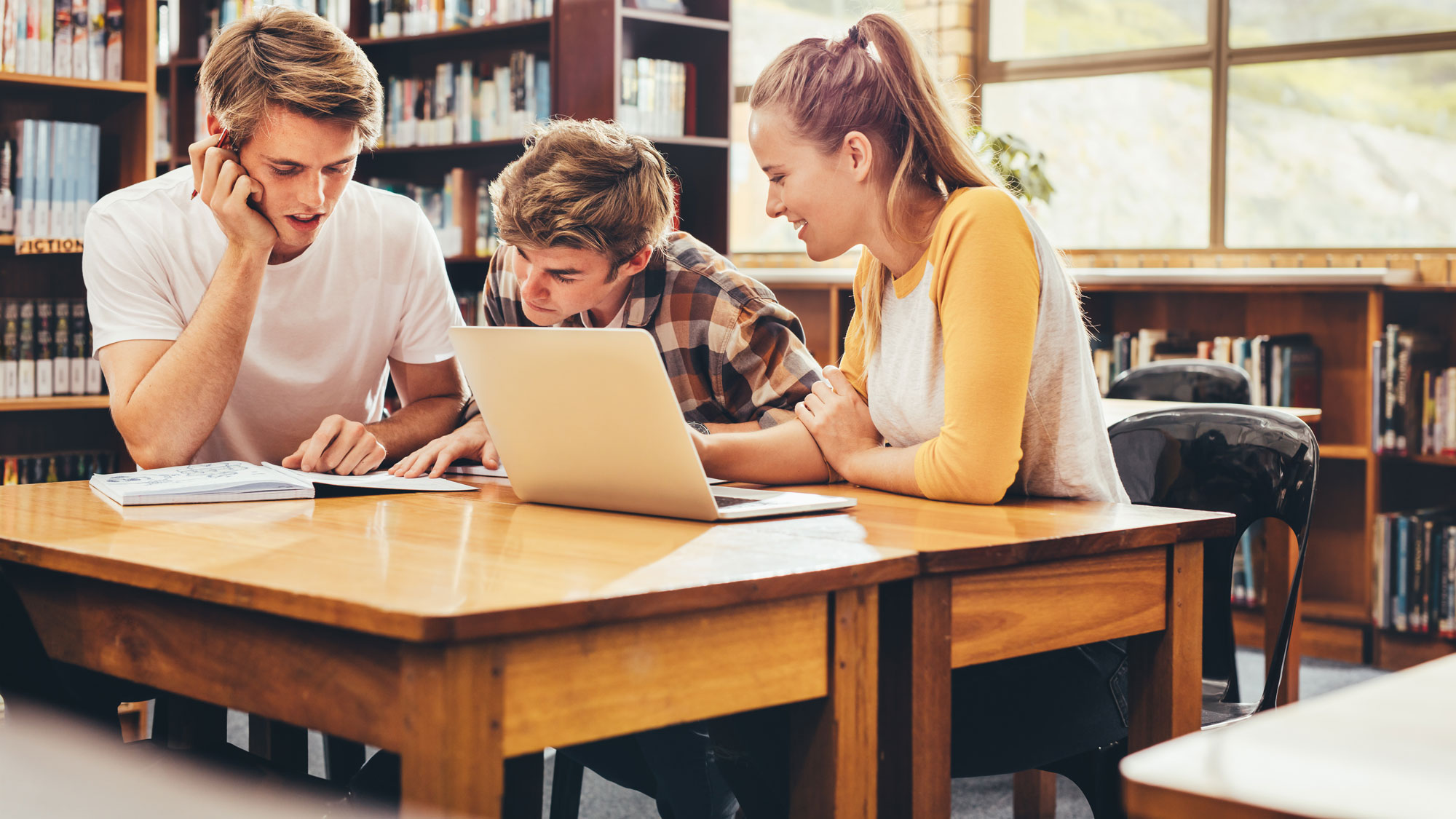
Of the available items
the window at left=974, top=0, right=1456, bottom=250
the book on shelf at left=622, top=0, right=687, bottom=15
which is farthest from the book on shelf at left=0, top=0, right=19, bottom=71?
the window at left=974, top=0, right=1456, bottom=250

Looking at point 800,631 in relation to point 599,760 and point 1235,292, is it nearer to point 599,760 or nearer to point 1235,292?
point 599,760

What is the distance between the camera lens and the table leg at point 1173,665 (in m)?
1.22

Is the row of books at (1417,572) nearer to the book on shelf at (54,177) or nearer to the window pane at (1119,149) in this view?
the window pane at (1119,149)

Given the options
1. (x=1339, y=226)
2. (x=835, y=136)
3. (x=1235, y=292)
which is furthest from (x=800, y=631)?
(x=1339, y=226)

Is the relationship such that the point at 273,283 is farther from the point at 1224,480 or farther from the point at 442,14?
the point at 442,14

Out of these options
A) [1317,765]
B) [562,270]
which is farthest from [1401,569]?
[1317,765]

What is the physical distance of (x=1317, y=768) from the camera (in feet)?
1.37

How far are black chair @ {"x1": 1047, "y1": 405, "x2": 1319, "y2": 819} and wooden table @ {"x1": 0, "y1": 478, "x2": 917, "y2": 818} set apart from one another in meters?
0.66

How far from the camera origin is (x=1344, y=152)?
434 centimetres

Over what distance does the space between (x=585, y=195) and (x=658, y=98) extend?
2371mm

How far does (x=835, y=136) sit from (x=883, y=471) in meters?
0.38

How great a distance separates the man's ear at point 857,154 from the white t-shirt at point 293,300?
791mm

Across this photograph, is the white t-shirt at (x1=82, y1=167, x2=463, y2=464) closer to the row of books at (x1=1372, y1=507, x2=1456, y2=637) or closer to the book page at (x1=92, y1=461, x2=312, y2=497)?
the book page at (x1=92, y1=461, x2=312, y2=497)

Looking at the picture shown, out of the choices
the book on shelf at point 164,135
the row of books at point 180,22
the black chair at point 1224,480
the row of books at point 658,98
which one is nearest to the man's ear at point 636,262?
the black chair at point 1224,480
